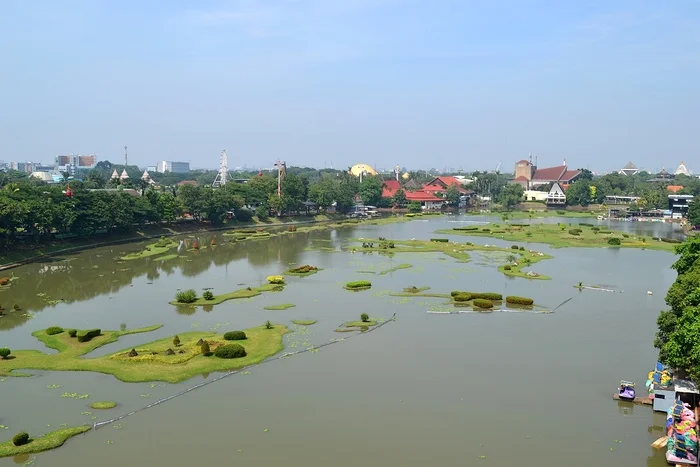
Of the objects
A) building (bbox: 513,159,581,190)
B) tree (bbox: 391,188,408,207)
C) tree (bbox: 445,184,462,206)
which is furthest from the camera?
building (bbox: 513,159,581,190)

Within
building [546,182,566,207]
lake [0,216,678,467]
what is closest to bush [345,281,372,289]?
lake [0,216,678,467]

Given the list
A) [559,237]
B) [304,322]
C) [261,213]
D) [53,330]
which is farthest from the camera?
[261,213]

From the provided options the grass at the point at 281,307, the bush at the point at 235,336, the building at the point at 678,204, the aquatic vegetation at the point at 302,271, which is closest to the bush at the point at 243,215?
the aquatic vegetation at the point at 302,271

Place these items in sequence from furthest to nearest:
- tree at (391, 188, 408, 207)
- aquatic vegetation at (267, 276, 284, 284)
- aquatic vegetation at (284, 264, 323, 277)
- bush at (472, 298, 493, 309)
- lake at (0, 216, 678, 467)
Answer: tree at (391, 188, 408, 207) → aquatic vegetation at (284, 264, 323, 277) → aquatic vegetation at (267, 276, 284, 284) → bush at (472, 298, 493, 309) → lake at (0, 216, 678, 467)

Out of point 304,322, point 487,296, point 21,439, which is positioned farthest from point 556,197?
point 21,439

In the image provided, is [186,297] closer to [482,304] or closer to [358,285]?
[358,285]

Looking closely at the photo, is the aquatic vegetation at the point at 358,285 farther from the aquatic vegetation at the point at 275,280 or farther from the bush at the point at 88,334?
the bush at the point at 88,334

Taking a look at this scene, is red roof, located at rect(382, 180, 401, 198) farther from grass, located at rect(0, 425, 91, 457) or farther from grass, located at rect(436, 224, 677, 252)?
grass, located at rect(0, 425, 91, 457)
